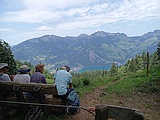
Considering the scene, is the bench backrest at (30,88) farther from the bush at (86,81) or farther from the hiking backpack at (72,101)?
the bush at (86,81)

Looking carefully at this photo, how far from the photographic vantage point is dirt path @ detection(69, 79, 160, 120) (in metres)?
6.47

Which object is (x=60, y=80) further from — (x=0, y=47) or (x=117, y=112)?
(x=0, y=47)

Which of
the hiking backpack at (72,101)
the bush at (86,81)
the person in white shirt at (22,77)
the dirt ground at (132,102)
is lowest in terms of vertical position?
the dirt ground at (132,102)

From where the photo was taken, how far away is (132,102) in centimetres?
796

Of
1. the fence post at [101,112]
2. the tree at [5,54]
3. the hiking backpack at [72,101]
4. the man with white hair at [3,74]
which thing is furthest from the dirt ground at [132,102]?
the tree at [5,54]

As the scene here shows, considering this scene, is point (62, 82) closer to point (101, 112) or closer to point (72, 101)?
point (72, 101)

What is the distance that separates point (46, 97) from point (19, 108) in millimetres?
1107

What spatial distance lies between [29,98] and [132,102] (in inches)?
175

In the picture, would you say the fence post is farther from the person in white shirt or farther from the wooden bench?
the person in white shirt

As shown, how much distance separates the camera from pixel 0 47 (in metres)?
13.9

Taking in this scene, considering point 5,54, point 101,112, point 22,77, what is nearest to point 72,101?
point 22,77

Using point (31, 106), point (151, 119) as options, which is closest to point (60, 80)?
point (31, 106)

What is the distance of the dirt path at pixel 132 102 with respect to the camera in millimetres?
6473

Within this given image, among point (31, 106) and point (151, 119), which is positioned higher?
point (31, 106)
